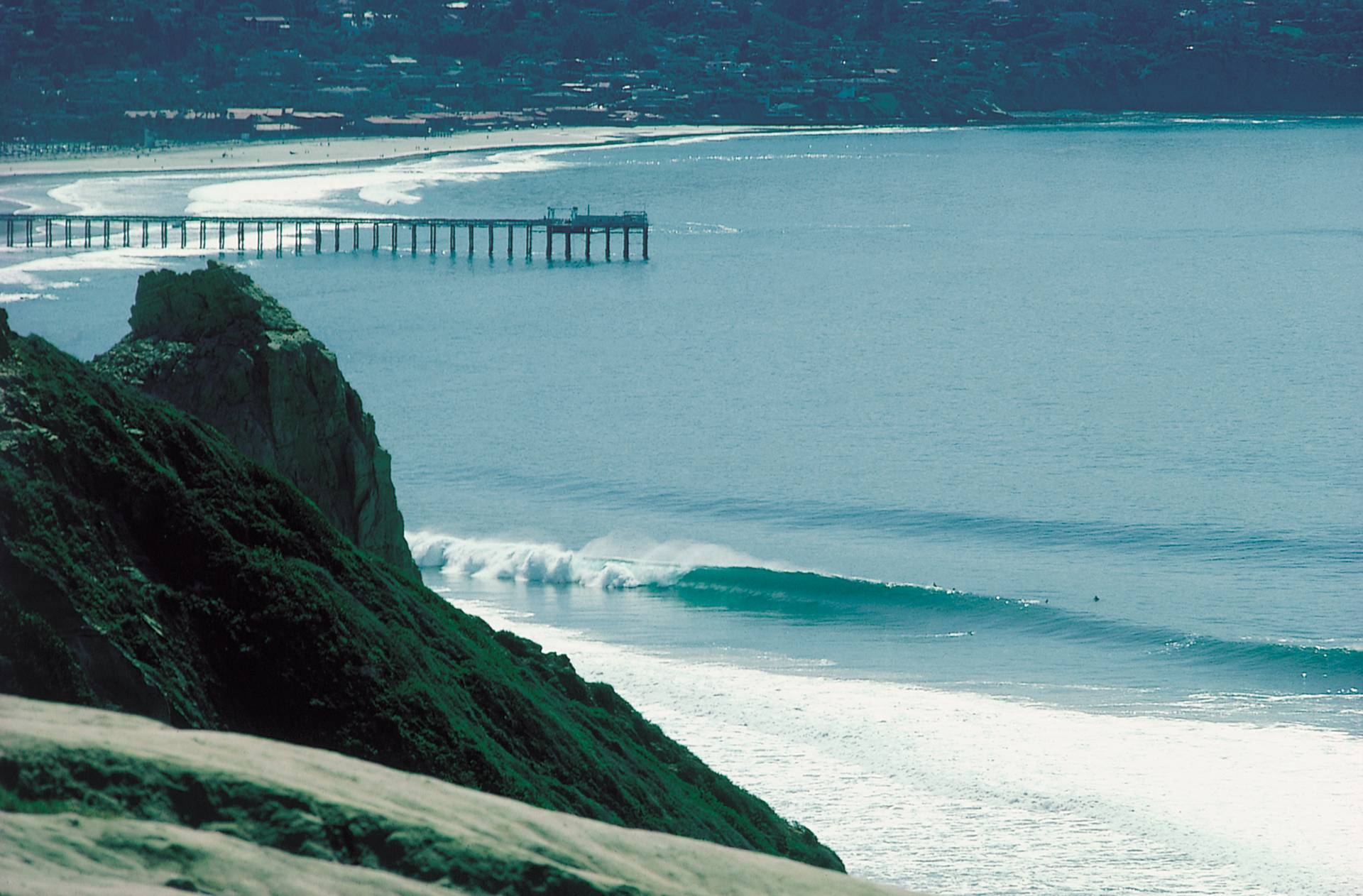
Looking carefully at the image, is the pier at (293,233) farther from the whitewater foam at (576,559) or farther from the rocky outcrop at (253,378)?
the rocky outcrop at (253,378)

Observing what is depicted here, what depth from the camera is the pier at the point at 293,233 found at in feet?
366

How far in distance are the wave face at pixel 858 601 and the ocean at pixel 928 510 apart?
0.12 meters

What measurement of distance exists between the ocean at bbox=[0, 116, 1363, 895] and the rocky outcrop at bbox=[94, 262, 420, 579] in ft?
24.2

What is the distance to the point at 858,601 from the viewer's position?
40000 millimetres

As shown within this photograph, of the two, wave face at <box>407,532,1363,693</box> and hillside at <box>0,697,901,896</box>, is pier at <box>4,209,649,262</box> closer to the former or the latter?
wave face at <box>407,532,1363,693</box>

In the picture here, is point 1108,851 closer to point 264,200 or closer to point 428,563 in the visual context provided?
point 428,563

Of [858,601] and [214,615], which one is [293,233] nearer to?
[858,601]

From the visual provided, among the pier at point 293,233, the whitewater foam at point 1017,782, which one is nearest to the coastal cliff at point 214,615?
the whitewater foam at point 1017,782

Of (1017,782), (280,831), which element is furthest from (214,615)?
(1017,782)

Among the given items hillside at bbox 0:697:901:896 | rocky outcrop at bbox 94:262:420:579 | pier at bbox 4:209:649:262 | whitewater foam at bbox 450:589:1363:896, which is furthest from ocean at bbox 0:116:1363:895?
hillside at bbox 0:697:901:896

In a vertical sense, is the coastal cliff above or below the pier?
above

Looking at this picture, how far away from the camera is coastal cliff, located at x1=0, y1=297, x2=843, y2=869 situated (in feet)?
44.7

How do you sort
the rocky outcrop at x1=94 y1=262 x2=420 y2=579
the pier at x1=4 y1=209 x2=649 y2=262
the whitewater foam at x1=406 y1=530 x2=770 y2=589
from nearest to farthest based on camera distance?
the rocky outcrop at x1=94 y1=262 x2=420 y2=579 < the whitewater foam at x1=406 y1=530 x2=770 y2=589 < the pier at x1=4 y1=209 x2=649 y2=262

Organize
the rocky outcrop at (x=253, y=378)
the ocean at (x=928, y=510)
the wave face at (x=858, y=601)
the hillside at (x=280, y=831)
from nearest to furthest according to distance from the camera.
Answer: the hillside at (x=280, y=831) < the rocky outcrop at (x=253, y=378) < the ocean at (x=928, y=510) < the wave face at (x=858, y=601)
